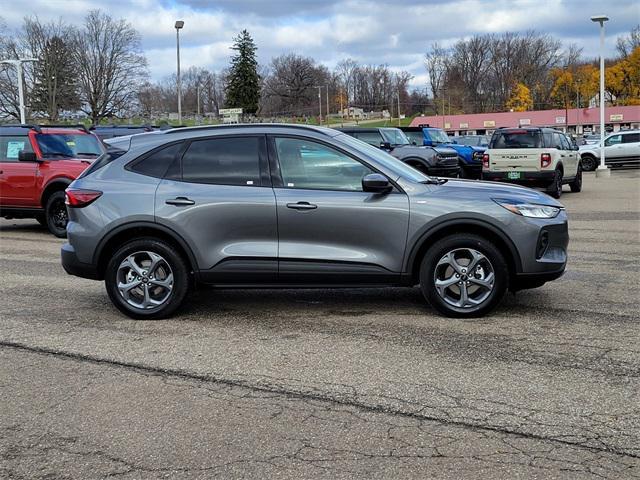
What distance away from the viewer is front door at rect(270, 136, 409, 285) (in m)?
5.88

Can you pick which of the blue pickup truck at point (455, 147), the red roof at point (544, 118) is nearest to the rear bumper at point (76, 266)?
the blue pickup truck at point (455, 147)

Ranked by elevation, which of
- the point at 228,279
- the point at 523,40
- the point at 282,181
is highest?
the point at 523,40

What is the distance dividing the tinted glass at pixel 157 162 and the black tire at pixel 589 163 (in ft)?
97.6

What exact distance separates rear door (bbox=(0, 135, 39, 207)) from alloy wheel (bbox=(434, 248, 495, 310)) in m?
8.87

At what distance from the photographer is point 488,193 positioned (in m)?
5.97

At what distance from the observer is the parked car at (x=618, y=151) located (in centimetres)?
3197

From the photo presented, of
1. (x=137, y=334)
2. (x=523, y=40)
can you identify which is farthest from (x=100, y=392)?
(x=523, y=40)

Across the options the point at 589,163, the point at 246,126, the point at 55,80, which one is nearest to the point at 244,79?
the point at 55,80

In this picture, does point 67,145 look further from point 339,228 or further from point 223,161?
point 339,228

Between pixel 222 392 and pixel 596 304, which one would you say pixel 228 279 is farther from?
pixel 596 304

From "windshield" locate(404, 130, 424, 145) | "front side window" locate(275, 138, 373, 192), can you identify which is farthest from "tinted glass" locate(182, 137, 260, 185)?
"windshield" locate(404, 130, 424, 145)

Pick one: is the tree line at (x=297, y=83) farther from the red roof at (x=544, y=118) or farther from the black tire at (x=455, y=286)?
the black tire at (x=455, y=286)

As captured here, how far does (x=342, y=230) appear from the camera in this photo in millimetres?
5906

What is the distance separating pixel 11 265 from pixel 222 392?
6.24 metres
